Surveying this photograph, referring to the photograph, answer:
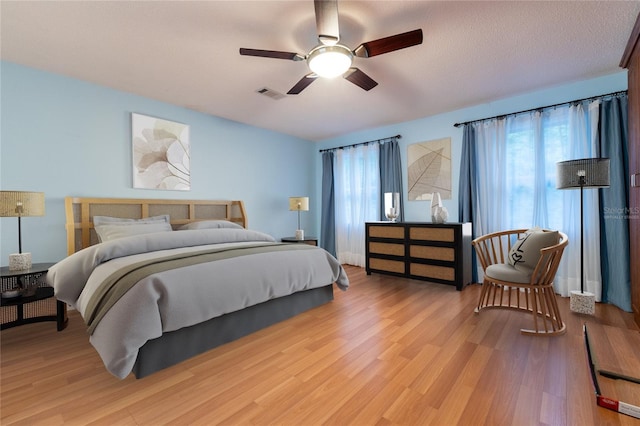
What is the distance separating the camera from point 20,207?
237cm

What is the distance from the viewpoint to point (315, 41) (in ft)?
7.88

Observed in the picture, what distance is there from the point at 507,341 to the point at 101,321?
9.06ft

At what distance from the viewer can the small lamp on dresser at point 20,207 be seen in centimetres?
232

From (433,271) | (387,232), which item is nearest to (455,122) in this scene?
(387,232)

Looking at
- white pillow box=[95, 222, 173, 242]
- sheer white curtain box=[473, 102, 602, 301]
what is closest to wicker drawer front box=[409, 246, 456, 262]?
sheer white curtain box=[473, 102, 602, 301]

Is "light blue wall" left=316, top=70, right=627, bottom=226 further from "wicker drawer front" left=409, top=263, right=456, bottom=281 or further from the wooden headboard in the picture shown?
the wooden headboard

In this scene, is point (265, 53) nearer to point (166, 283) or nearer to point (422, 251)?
point (166, 283)

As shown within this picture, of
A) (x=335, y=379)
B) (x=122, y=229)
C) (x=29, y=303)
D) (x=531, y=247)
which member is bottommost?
(x=335, y=379)

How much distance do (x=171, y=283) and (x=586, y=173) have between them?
3519mm

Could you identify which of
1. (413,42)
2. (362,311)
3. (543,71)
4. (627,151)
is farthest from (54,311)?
(627,151)

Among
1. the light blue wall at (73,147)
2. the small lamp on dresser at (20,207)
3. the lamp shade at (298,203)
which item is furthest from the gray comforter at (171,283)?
the lamp shade at (298,203)

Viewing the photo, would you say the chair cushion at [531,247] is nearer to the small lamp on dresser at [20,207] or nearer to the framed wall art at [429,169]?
the framed wall art at [429,169]

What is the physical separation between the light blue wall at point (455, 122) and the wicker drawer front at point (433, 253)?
2.40ft

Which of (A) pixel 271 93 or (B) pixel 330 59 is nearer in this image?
(B) pixel 330 59
